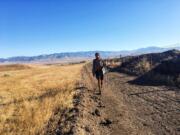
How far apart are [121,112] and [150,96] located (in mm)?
3870

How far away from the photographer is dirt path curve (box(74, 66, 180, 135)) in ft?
28.9

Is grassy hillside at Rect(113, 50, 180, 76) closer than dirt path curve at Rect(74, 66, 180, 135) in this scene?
No

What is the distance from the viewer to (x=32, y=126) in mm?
9227

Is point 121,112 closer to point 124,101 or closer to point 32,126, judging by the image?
point 124,101

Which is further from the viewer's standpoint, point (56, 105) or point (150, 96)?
point (150, 96)

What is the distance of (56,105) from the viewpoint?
12812 mm

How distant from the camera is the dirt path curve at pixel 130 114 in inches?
347

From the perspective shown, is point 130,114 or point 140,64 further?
point 140,64

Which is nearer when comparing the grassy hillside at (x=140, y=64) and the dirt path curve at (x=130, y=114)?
the dirt path curve at (x=130, y=114)

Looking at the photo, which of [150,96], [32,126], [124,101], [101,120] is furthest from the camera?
[150,96]

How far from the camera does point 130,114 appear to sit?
428 inches

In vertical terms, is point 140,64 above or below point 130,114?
below

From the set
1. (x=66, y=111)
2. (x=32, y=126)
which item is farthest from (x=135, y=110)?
(x=32, y=126)

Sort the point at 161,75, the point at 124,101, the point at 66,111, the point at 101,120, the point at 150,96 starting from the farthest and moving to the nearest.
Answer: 1. the point at 161,75
2. the point at 150,96
3. the point at 124,101
4. the point at 66,111
5. the point at 101,120
